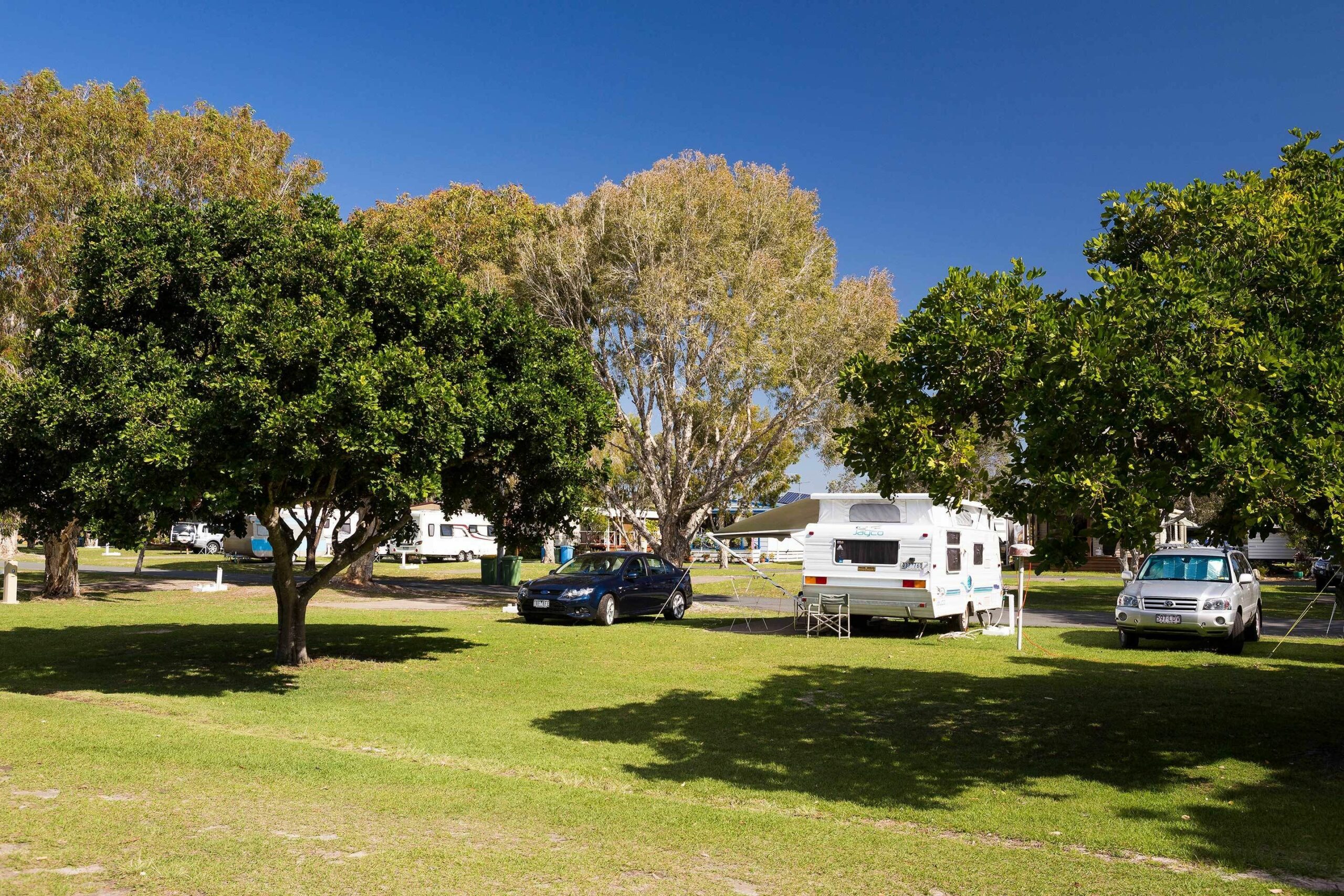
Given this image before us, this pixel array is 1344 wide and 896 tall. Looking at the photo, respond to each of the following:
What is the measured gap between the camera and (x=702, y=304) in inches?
1102

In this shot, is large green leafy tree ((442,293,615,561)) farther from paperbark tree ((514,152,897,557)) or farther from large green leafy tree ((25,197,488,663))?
paperbark tree ((514,152,897,557))

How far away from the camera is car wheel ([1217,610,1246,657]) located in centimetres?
1750

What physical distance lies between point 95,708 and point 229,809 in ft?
17.3

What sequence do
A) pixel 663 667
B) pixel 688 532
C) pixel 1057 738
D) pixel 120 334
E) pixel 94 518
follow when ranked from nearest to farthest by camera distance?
pixel 1057 738 < pixel 94 518 < pixel 120 334 < pixel 663 667 < pixel 688 532

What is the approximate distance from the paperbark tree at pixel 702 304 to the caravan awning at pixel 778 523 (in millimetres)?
5418

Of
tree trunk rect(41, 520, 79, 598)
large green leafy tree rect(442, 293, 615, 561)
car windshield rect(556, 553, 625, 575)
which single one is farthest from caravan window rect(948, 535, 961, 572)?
tree trunk rect(41, 520, 79, 598)

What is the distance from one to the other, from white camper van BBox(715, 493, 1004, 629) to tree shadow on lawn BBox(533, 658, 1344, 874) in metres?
4.91

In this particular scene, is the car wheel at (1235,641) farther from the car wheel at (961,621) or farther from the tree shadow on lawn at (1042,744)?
the car wheel at (961,621)

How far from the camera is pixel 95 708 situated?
1123 cm

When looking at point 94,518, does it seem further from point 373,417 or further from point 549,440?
point 549,440

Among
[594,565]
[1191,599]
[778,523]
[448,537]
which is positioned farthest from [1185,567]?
[448,537]

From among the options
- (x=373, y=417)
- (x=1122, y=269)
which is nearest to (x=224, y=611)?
(x=373, y=417)

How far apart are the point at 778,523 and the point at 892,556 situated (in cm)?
409

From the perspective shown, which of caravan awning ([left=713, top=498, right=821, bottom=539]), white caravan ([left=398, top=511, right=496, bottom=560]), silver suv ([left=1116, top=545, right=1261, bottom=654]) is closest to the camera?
silver suv ([left=1116, top=545, right=1261, bottom=654])
